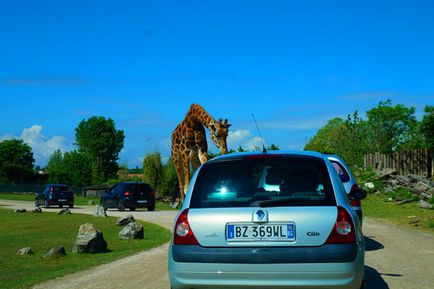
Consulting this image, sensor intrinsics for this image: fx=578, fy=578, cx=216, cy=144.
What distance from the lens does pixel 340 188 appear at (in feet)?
18.7

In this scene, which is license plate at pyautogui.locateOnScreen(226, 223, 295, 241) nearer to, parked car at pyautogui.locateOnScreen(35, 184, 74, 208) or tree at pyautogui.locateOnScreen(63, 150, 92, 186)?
parked car at pyautogui.locateOnScreen(35, 184, 74, 208)

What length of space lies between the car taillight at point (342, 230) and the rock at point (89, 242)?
795 cm

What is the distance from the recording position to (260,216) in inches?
211

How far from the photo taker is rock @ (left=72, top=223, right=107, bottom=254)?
12.2 m

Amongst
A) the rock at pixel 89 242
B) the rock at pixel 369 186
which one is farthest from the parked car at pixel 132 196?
the rock at pixel 89 242

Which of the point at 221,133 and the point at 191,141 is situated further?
the point at 191,141

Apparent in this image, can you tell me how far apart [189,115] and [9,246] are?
378 inches

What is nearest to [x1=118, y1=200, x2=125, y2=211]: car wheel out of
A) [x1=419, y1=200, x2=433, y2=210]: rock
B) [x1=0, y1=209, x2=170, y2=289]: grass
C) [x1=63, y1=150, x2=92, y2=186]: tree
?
[x1=0, y1=209, x2=170, y2=289]: grass

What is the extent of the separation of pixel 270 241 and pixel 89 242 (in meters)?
7.71

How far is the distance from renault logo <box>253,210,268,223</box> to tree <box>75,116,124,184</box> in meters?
101

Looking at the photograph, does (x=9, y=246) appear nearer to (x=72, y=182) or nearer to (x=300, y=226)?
(x=300, y=226)

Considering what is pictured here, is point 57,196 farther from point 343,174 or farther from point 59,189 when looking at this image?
point 343,174

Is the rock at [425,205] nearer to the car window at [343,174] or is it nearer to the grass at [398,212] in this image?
the grass at [398,212]

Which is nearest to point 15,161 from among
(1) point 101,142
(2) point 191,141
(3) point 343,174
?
(1) point 101,142
